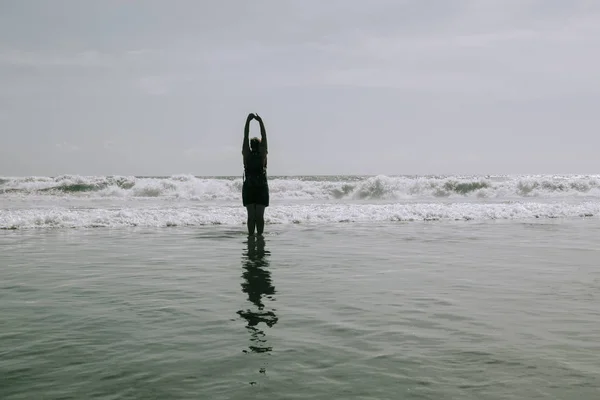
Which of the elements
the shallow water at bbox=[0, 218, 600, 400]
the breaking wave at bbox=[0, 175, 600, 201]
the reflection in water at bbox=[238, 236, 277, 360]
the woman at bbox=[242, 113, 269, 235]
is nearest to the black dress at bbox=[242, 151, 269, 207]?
the woman at bbox=[242, 113, 269, 235]

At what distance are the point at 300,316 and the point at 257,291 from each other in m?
1.41

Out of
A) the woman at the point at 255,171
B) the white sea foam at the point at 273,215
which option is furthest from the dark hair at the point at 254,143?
the white sea foam at the point at 273,215

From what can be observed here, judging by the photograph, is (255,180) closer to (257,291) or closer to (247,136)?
(247,136)

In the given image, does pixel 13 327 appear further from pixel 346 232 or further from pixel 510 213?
pixel 510 213

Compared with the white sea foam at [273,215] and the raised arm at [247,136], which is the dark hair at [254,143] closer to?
the raised arm at [247,136]

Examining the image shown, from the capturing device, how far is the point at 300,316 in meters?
5.65

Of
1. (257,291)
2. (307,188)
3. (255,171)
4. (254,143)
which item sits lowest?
(257,291)

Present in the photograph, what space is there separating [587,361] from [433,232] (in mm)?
10698

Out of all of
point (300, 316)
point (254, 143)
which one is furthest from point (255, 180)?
point (300, 316)

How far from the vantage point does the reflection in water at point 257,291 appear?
4843mm

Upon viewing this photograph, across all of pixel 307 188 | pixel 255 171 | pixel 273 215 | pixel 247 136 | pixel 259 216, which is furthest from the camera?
pixel 307 188

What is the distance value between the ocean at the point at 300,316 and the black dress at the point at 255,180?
99 cm

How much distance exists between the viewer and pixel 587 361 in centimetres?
418

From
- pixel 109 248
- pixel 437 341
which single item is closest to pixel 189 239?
pixel 109 248
